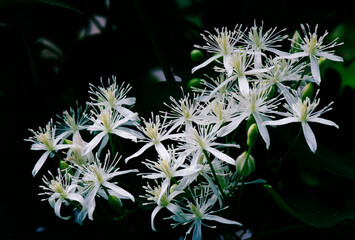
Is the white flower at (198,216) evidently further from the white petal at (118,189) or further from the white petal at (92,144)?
the white petal at (92,144)

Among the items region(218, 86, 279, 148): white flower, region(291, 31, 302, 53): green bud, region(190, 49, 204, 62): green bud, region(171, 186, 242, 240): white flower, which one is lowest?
region(171, 186, 242, 240): white flower

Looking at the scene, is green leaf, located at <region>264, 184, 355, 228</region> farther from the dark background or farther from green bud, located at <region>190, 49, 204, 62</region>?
green bud, located at <region>190, 49, 204, 62</region>

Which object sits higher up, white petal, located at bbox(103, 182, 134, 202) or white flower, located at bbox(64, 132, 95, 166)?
white flower, located at bbox(64, 132, 95, 166)

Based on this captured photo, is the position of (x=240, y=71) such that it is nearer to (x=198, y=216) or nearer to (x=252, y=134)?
(x=252, y=134)

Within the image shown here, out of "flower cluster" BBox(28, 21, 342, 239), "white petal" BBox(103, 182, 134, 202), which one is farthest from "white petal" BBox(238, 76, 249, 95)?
"white petal" BBox(103, 182, 134, 202)

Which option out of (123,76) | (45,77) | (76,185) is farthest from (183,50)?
(76,185)

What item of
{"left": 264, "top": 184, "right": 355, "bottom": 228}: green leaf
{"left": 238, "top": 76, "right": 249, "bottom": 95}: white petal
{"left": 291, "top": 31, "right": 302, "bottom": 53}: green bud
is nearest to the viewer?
{"left": 264, "top": 184, "right": 355, "bottom": 228}: green leaf

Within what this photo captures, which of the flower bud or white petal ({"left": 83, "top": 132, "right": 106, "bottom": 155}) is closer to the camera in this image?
the flower bud

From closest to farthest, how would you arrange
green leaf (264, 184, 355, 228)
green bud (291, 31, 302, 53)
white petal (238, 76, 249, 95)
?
green leaf (264, 184, 355, 228) < white petal (238, 76, 249, 95) < green bud (291, 31, 302, 53)
